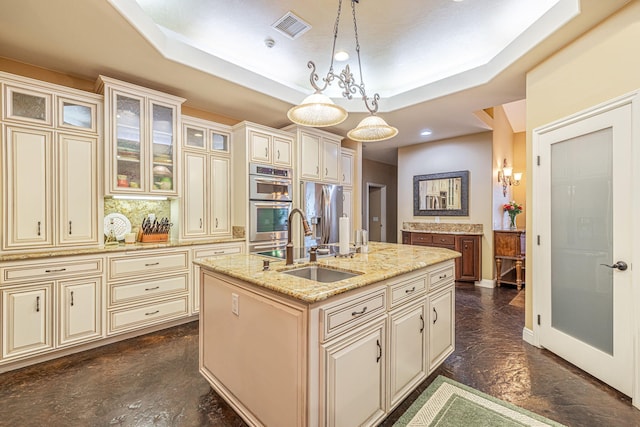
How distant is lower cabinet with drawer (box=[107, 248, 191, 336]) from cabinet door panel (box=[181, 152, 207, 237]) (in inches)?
17.0

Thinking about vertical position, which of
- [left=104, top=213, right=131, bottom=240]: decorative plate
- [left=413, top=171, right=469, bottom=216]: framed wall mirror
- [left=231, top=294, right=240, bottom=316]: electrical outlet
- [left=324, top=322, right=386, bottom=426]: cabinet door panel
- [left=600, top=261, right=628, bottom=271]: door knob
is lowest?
[left=324, top=322, right=386, bottom=426]: cabinet door panel

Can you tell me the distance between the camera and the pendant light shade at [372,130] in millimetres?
2504

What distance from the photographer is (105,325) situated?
279 cm

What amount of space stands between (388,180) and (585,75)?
6.22 meters

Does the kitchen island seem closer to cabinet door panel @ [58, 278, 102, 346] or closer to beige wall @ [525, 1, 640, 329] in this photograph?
cabinet door panel @ [58, 278, 102, 346]

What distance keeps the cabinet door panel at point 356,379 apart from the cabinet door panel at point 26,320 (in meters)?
2.67

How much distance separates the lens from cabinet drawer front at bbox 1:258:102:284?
236cm

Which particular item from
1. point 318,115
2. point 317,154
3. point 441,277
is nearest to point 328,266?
point 441,277

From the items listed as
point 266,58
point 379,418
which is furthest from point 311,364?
point 266,58

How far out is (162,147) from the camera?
3.32 meters

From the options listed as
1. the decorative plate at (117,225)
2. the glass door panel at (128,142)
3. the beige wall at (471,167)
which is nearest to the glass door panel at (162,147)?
the glass door panel at (128,142)

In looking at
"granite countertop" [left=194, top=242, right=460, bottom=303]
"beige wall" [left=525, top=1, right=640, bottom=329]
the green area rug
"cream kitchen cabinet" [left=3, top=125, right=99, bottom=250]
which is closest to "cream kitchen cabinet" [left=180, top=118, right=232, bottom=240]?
"cream kitchen cabinet" [left=3, top=125, right=99, bottom=250]

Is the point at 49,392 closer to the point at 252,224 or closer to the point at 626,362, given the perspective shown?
the point at 252,224

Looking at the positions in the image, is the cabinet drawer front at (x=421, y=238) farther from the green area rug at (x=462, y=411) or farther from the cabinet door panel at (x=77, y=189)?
the cabinet door panel at (x=77, y=189)
